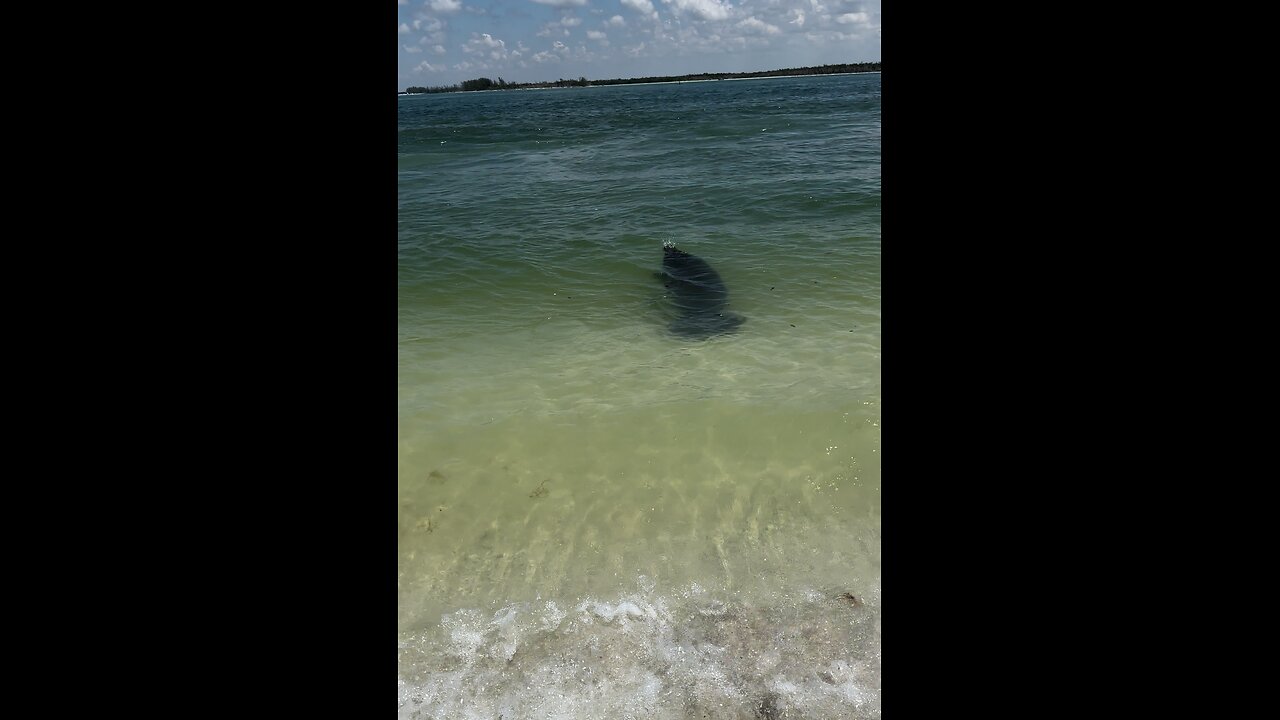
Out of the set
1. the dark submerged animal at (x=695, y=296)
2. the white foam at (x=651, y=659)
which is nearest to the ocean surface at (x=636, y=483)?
the white foam at (x=651, y=659)

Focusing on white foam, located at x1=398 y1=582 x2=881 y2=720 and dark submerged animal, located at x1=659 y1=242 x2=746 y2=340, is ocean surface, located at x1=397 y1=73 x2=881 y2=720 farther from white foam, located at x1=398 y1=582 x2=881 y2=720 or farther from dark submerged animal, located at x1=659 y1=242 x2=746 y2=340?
dark submerged animal, located at x1=659 y1=242 x2=746 y2=340

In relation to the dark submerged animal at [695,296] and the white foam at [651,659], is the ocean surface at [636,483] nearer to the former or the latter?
the white foam at [651,659]

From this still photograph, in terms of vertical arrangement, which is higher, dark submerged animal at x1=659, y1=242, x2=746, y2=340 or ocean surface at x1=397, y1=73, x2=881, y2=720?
dark submerged animal at x1=659, y1=242, x2=746, y2=340

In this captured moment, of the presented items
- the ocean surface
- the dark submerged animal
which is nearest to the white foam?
the ocean surface

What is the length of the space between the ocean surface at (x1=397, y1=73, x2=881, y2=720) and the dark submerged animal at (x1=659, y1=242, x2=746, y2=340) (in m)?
0.17

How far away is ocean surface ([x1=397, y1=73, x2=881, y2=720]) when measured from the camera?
10.4ft

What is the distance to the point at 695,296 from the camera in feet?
31.7

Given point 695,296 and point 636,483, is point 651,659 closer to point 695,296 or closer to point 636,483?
point 636,483

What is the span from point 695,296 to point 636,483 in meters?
5.06

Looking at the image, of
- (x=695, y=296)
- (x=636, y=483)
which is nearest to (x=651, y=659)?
(x=636, y=483)

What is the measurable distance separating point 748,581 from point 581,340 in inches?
189
